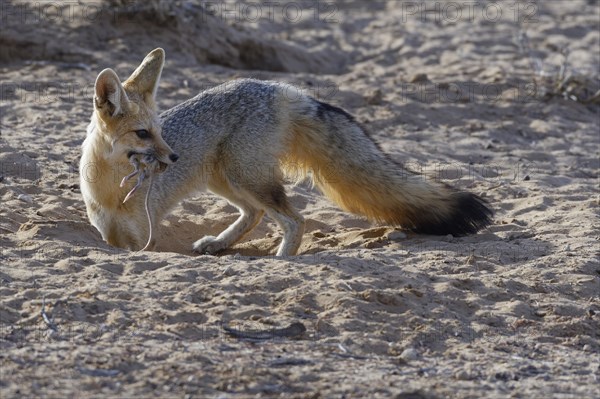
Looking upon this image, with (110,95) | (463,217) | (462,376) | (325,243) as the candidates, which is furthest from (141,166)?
(462,376)

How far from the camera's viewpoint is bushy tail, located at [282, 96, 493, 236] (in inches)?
283

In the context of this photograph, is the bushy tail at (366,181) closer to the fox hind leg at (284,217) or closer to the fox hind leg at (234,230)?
the fox hind leg at (284,217)

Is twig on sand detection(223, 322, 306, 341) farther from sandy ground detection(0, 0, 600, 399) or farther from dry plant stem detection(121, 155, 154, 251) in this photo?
dry plant stem detection(121, 155, 154, 251)

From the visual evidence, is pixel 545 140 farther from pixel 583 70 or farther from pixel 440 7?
pixel 440 7

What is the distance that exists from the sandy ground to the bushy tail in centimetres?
16

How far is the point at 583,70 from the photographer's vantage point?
11938 mm

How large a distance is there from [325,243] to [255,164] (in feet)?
2.70

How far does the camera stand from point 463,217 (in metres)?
7.13

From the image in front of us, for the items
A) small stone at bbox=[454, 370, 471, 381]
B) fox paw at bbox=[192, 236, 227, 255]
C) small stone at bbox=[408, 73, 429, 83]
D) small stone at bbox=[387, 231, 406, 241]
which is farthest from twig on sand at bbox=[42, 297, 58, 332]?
small stone at bbox=[408, 73, 429, 83]

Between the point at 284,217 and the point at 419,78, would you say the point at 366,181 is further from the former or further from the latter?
the point at 419,78

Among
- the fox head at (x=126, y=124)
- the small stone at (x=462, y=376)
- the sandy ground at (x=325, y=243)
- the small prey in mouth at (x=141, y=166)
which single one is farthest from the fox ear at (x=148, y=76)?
the small stone at (x=462, y=376)

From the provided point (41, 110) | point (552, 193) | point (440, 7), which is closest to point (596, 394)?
point (552, 193)

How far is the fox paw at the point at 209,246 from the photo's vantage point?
781cm

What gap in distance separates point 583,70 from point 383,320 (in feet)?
24.2
